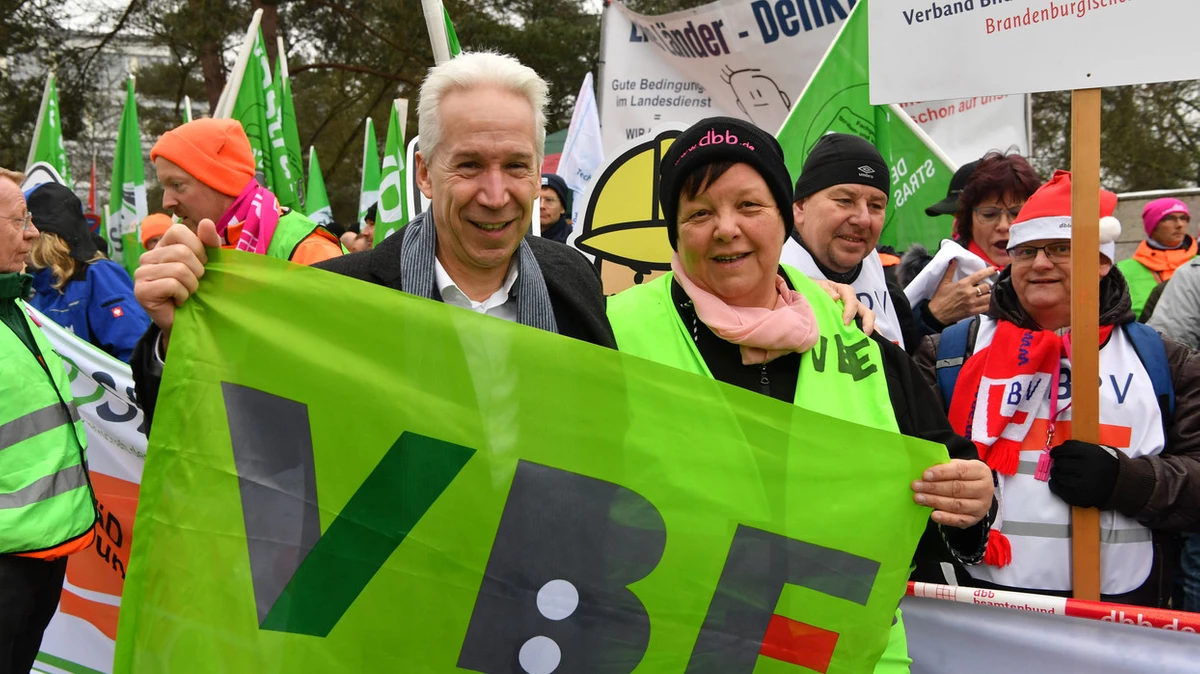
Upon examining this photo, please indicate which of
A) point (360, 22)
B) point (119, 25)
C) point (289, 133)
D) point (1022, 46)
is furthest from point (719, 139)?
point (119, 25)

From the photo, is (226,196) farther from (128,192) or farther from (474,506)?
(128,192)

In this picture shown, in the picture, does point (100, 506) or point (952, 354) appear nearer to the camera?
point (952, 354)

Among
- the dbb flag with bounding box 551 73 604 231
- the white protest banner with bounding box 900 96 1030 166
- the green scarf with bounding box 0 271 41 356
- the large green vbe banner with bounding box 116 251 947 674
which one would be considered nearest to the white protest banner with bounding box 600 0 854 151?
the dbb flag with bounding box 551 73 604 231

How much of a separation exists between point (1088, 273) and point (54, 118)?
8.42 meters

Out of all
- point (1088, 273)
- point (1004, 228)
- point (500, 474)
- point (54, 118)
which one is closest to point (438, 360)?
point (500, 474)

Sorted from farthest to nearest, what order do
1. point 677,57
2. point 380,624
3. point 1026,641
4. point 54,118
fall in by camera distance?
point 54,118, point 677,57, point 1026,641, point 380,624

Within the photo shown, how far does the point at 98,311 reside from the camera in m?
4.46

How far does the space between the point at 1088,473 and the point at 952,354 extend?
1.92 ft

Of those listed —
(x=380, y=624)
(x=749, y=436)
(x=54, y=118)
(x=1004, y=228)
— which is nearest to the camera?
(x=380, y=624)

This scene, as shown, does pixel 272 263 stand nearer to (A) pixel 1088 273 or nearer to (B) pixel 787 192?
(B) pixel 787 192

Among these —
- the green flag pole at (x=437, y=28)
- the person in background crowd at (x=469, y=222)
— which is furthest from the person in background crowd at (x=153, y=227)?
the person in background crowd at (x=469, y=222)

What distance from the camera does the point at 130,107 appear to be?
9.20m

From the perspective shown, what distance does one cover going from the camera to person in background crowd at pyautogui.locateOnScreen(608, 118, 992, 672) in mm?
2182

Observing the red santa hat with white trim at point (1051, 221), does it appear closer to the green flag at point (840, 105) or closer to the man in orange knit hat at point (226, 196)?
the green flag at point (840, 105)
